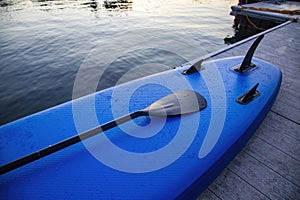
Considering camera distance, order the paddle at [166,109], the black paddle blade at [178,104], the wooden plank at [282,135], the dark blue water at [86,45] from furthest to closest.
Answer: the dark blue water at [86,45] < the wooden plank at [282,135] < the black paddle blade at [178,104] < the paddle at [166,109]

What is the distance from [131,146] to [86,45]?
6.38 m

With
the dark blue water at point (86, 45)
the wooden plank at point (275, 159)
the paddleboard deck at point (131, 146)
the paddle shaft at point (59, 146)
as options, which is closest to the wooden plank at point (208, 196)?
the paddleboard deck at point (131, 146)

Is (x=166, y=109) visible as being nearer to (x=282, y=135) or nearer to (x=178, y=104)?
(x=178, y=104)

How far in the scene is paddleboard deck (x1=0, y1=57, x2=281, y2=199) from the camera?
1.21 m

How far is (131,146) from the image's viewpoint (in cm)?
146

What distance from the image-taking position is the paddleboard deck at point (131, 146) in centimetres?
121

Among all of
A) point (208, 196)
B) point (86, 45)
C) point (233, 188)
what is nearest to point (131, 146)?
point (208, 196)

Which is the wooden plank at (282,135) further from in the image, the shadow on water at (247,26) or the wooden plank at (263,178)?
the shadow on water at (247,26)

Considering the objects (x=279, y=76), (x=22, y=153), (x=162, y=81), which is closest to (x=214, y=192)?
(x=162, y=81)

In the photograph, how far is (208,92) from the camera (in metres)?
2.09

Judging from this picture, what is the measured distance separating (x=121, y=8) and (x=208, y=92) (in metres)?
12.2

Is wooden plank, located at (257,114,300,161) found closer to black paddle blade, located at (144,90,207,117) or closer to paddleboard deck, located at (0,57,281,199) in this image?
paddleboard deck, located at (0,57,281,199)

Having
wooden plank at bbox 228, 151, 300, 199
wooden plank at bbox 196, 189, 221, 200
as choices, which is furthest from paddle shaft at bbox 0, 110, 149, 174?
wooden plank at bbox 228, 151, 300, 199

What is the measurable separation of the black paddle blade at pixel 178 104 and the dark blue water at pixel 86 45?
322cm
